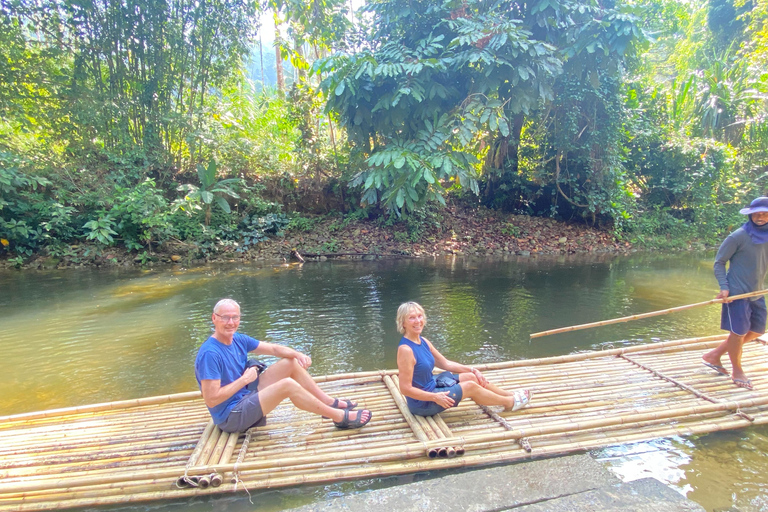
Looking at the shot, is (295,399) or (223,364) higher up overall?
(223,364)

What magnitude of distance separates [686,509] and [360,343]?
11.7 feet

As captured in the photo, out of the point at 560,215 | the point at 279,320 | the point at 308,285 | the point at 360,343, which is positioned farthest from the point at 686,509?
the point at 560,215

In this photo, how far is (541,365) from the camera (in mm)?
3809

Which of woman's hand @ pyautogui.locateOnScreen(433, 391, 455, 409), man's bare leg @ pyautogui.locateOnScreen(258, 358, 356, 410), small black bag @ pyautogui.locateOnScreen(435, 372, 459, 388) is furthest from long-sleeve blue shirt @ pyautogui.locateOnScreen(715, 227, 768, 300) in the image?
man's bare leg @ pyautogui.locateOnScreen(258, 358, 356, 410)

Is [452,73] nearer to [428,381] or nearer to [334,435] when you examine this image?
[428,381]

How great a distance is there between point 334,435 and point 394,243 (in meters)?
8.43

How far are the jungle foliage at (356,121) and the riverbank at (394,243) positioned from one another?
0.26m

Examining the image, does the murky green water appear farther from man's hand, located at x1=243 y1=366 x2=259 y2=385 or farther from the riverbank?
the riverbank

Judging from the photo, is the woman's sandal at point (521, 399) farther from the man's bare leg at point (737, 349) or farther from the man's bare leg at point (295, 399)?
the man's bare leg at point (737, 349)

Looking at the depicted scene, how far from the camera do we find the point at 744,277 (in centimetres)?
337

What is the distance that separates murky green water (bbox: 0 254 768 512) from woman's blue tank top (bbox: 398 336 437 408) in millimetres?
591

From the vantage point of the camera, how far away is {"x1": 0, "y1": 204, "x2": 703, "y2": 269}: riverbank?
966cm

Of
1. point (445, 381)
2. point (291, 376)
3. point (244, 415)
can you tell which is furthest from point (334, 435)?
point (445, 381)

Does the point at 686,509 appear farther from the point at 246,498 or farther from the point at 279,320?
the point at 279,320
